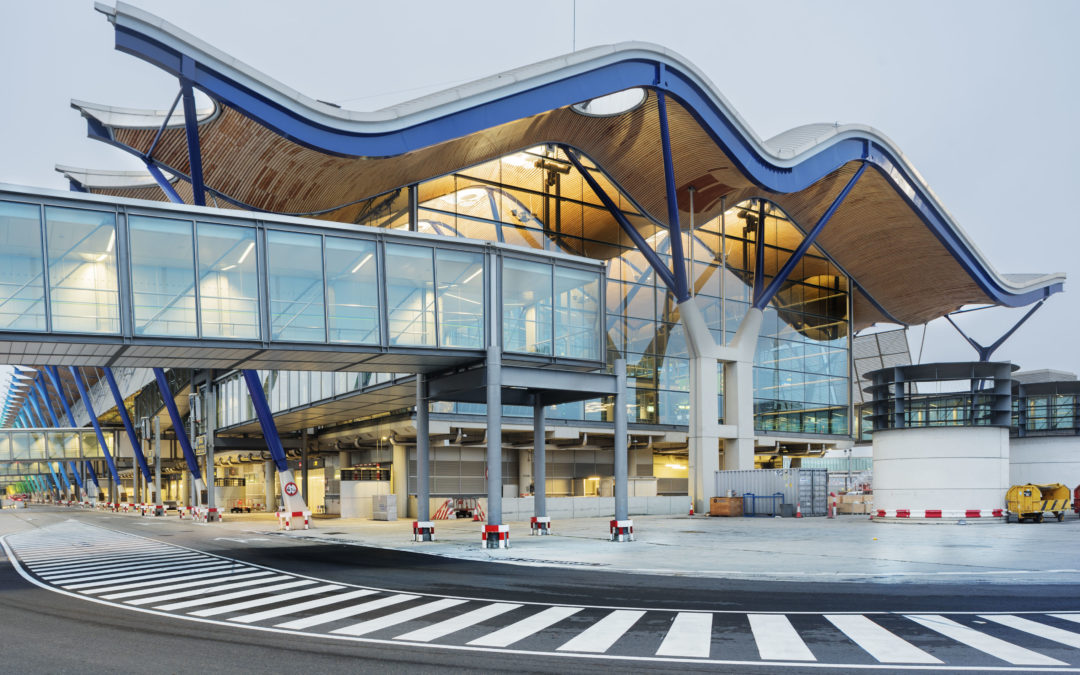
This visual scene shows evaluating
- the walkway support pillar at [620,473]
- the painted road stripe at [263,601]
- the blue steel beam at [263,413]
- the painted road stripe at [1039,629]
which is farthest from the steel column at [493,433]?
the blue steel beam at [263,413]

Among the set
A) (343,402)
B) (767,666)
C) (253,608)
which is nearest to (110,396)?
(343,402)

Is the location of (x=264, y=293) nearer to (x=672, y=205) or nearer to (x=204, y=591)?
(x=204, y=591)

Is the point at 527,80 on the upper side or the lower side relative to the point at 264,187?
upper

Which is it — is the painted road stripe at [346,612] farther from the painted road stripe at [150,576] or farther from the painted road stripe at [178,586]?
the painted road stripe at [150,576]

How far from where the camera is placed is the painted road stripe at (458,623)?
12.0 m

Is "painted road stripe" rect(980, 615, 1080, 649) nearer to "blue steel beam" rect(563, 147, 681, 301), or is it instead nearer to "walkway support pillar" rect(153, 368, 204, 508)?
"blue steel beam" rect(563, 147, 681, 301)

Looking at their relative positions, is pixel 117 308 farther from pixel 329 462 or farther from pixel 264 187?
pixel 329 462

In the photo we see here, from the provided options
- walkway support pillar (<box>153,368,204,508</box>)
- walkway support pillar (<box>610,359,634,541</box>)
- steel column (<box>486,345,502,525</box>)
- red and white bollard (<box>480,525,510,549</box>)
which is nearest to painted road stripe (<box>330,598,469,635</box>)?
red and white bollard (<box>480,525,510,549</box>)

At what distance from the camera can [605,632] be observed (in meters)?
12.2

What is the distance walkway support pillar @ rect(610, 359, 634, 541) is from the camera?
2870cm

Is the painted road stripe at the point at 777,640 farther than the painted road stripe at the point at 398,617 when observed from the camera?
No

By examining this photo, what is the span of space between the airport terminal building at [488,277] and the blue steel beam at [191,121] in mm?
123

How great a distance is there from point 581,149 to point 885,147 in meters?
17.7

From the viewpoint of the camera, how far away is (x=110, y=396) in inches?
3457
